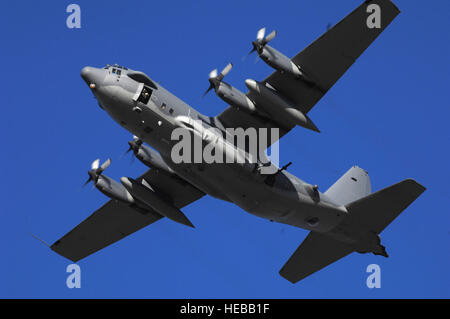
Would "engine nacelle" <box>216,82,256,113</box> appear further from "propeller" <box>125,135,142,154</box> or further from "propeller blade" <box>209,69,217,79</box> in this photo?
"propeller" <box>125,135,142,154</box>

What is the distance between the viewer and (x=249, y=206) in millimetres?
29406

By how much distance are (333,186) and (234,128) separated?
5890mm

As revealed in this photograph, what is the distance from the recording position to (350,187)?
3300cm

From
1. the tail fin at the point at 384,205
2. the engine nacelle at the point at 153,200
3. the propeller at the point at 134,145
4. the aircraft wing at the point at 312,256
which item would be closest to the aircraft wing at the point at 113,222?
the engine nacelle at the point at 153,200

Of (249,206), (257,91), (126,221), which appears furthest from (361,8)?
(126,221)

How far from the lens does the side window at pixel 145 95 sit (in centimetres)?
2777

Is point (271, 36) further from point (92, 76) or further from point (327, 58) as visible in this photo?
point (92, 76)

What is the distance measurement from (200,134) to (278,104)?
3540mm

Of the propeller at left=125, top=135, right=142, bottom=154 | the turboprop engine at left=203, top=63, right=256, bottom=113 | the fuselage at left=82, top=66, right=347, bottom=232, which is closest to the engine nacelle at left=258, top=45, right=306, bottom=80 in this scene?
the turboprop engine at left=203, top=63, right=256, bottom=113

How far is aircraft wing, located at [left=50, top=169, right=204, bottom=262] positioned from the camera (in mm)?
32688

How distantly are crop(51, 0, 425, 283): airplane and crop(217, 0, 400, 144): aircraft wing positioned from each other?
4 centimetres

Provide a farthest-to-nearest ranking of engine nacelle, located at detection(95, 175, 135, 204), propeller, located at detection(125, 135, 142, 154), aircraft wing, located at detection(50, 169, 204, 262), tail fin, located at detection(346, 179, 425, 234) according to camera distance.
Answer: aircraft wing, located at detection(50, 169, 204, 262) < engine nacelle, located at detection(95, 175, 135, 204) < propeller, located at detection(125, 135, 142, 154) < tail fin, located at detection(346, 179, 425, 234)

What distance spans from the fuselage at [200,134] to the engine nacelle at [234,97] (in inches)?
59.9

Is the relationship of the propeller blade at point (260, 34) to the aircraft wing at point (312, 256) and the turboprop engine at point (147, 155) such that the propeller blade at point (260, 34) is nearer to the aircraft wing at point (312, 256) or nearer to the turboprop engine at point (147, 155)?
the turboprop engine at point (147, 155)
